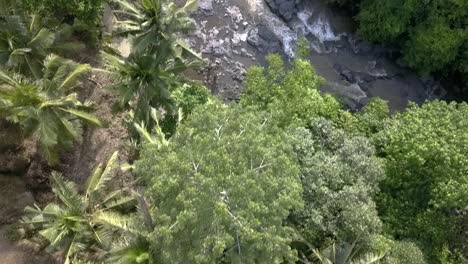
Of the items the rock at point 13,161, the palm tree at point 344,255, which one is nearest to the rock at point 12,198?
the rock at point 13,161

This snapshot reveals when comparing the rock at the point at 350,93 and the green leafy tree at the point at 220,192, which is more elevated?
the green leafy tree at the point at 220,192

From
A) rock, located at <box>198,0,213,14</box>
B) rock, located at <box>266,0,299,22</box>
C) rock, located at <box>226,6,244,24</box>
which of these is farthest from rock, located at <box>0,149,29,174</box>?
rock, located at <box>266,0,299,22</box>

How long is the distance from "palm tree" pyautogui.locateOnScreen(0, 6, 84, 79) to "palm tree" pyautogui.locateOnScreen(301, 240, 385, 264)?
11.3 m

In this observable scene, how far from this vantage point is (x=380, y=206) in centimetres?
1619

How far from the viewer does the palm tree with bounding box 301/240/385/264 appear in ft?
44.8

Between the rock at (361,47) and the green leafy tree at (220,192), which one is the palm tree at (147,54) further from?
the rock at (361,47)

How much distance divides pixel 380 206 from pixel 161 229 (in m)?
8.49

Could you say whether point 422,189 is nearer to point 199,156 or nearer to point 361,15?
point 199,156

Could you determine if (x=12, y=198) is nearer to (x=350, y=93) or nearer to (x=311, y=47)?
(x=311, y=47)

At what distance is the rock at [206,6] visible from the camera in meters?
24.4

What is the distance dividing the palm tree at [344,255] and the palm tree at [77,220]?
6069 mm

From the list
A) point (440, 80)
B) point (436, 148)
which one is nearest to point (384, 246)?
point (436, 148)

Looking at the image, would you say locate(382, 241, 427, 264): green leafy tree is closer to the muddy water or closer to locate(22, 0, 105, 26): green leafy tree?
the muddy water

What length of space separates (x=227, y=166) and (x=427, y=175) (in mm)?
7697
